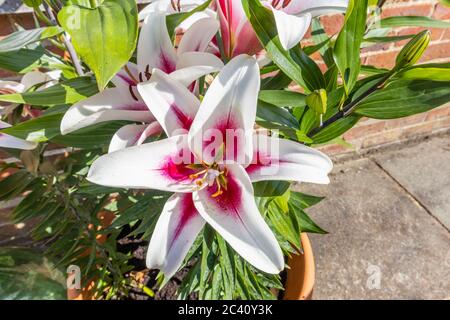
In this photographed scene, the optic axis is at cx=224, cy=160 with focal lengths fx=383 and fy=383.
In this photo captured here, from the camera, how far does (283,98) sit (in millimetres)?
585

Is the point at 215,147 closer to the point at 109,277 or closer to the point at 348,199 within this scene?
the point at 109,277

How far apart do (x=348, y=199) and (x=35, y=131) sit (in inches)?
55.9

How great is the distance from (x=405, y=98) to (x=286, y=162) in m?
0.20

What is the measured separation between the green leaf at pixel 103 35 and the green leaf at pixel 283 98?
24 centimetres

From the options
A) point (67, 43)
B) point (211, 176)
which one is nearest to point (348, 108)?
point (211, 176)

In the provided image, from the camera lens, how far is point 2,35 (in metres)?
0.97

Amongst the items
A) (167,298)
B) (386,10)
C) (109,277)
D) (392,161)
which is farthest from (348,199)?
(109,277)

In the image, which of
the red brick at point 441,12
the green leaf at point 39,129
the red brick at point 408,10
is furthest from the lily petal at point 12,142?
the red brick at point 441,12

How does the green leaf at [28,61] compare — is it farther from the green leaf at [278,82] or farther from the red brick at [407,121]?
the red brick at [407,121]

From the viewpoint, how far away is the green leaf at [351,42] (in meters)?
0.49

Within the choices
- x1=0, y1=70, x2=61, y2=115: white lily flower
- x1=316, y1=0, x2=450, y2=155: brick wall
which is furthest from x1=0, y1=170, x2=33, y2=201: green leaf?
x1=316, y1=0, x2=450, y2=155: brick wall

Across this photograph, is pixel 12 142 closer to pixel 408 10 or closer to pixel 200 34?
pixel 200 34

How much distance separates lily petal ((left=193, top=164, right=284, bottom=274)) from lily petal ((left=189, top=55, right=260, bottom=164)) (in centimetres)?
3

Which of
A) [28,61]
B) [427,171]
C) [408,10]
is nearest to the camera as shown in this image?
[28,61]
